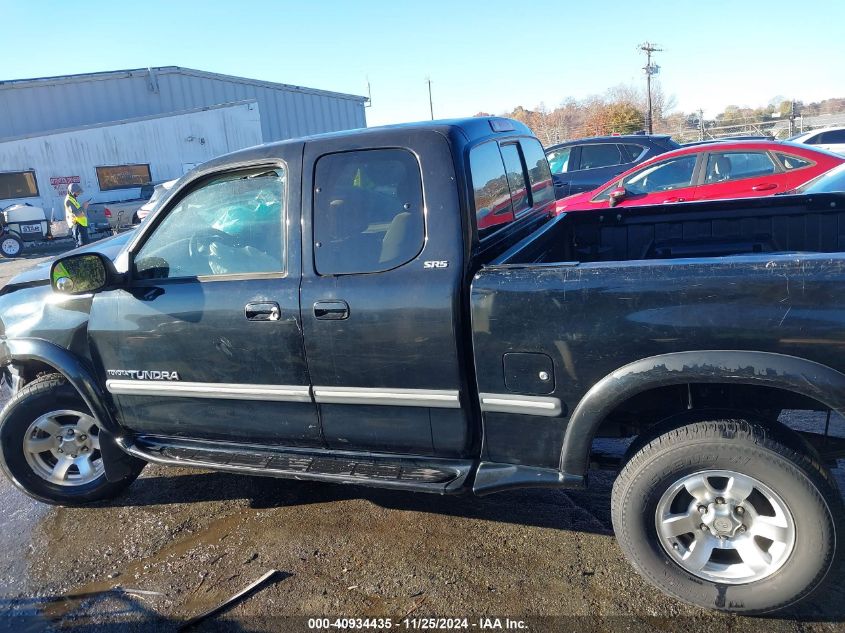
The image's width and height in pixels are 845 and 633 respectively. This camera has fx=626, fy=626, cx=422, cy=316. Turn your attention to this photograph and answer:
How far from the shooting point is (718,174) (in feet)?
25.6

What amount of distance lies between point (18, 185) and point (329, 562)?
24.0 meters

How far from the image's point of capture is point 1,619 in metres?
2.81

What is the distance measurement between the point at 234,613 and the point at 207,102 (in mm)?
32759

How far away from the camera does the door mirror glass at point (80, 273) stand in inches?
125

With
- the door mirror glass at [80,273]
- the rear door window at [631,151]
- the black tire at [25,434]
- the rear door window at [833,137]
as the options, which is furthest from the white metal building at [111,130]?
the door mirror glass at [80,273]

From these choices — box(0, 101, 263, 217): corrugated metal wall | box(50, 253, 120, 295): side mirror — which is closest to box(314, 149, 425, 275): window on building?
box(50, 253, 120, 295): side mirror

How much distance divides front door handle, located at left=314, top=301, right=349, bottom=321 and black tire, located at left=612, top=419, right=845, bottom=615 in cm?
137

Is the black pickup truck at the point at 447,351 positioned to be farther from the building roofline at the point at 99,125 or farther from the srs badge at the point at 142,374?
the building roofline at the point at 99,125

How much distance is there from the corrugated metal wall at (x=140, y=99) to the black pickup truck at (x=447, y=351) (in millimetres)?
26408

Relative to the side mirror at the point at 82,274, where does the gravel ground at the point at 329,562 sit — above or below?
below

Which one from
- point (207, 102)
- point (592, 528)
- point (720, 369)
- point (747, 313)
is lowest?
point (592, 528)

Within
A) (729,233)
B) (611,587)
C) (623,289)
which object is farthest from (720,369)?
(729,233)

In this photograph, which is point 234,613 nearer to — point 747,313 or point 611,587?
point 611,587

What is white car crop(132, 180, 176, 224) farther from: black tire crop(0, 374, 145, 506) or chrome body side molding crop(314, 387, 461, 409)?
chrome body side molding crop(314, 387, 461, 409)
